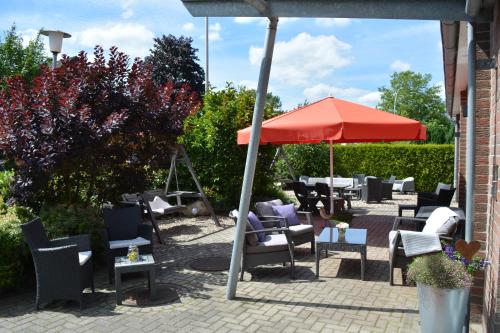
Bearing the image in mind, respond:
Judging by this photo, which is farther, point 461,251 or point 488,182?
point 488,182

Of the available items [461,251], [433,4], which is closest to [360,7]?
[433,4]

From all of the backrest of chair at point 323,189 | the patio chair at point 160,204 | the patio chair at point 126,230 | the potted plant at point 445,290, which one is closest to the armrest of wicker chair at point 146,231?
the patio chair at point 126,230

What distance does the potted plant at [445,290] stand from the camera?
11.0ft

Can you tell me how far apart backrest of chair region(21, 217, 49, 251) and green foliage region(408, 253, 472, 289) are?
12.4ft

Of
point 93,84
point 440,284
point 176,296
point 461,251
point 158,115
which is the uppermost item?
point 93,84

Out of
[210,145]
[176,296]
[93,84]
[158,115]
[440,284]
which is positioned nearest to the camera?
[440,284]

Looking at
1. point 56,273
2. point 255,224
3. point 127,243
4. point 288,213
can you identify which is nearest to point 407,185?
point 288,213

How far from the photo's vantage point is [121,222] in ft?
20.0

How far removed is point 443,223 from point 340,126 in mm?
1784

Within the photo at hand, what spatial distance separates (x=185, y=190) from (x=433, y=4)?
28.5ft

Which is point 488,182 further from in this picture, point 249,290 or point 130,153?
point 130,153

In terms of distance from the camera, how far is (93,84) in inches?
242

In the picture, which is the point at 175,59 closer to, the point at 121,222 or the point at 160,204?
the point at 160,204

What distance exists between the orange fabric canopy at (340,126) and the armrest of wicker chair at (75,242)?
2.84 meters
